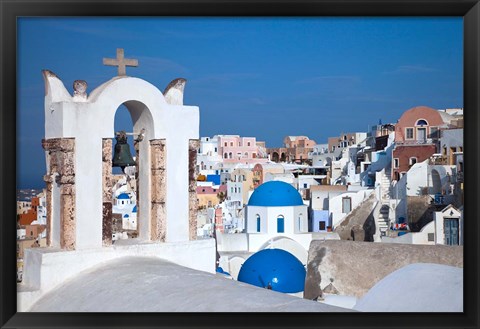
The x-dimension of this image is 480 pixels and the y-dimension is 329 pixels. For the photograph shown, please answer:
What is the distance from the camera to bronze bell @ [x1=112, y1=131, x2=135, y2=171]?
5.32 m

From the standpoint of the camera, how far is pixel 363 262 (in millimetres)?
6297

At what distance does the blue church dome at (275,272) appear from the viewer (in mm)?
13734

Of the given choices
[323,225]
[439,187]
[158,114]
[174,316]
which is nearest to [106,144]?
[158,114]

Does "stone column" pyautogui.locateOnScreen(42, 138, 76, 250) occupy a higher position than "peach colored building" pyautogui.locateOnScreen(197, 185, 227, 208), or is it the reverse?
"stone column" pyautogui.locateOnScreen(42, 138, 76, 250)

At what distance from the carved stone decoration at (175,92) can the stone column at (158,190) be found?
0.31 m

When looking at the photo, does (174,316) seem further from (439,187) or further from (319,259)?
(439,187)

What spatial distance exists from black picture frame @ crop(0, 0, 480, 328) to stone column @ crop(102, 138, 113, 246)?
1749 millimetres

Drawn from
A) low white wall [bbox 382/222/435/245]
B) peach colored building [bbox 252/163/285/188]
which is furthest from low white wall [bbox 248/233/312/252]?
peach colored building [bbox 252/163/285/188]

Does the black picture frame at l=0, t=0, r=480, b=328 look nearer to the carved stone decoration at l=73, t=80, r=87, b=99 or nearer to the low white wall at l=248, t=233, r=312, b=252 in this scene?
the carved stone decoration at l=73, t=80, r=87, b=99

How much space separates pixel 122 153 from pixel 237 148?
3825 cm

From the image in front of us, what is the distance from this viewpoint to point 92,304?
3994 millimetres

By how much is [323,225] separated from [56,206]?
2134cm

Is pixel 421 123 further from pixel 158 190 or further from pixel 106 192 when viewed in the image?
pixel 106 192

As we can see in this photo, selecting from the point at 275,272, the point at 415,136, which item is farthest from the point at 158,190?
the point at 415,136
